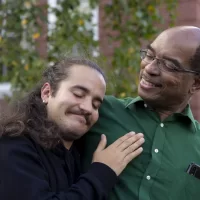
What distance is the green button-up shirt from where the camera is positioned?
2717 millimetres

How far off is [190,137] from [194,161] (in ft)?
0.51

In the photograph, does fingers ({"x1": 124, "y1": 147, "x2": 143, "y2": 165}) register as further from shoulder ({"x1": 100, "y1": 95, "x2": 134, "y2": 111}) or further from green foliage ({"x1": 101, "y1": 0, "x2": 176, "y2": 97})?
green foliage ({"x1": 101, "y1": 0, "x2": 176, "y2": 97})

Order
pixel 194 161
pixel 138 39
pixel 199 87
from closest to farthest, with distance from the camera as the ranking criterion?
pixel 194 161, pixel 199 87, pixel 138 39

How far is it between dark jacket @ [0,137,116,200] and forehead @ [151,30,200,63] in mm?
818

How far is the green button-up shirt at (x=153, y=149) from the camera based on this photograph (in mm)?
2717

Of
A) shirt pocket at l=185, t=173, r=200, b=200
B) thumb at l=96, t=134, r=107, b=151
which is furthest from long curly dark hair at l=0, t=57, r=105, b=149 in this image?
shirt pocket at l=185, t=173, r=200, b=200

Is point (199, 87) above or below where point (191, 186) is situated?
above


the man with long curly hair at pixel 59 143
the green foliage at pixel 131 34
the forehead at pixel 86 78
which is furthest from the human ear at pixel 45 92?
the green foliage at pixel 131 34

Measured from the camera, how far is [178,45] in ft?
9.43

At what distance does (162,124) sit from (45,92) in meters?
0.73

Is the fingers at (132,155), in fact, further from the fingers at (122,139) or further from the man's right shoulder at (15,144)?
the man's right shoulder at (15,144)

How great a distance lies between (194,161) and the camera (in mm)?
2816

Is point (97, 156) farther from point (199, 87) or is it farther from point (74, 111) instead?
point (199, 87)

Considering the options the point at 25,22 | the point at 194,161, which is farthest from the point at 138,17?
the point at 194,161
